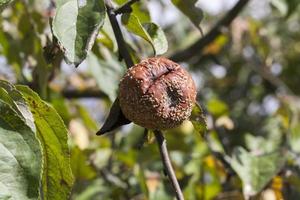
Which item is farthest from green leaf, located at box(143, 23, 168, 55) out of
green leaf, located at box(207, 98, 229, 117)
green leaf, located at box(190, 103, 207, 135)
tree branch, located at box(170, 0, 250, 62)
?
green leaf, located at box(207, 98, 229, 117)

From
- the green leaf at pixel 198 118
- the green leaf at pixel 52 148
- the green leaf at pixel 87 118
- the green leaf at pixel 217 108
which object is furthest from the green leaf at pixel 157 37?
the green leaf at pixel 217 108

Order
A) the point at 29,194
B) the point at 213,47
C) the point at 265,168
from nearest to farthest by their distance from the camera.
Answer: the point at 29,194, the point at 265,168, the point at 213,47

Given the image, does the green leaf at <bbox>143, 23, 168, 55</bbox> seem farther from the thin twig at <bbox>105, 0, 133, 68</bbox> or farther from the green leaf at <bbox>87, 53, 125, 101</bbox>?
the green leaf at <bbox>87, 53, 125, 101</bbox>

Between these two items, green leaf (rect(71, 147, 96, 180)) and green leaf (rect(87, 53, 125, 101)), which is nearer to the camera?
green leaf (rect(87, 53, 125, 101))

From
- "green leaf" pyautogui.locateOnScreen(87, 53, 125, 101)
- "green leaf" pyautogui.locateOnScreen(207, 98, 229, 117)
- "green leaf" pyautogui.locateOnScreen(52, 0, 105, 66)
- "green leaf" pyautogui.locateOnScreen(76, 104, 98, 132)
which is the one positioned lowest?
"green leaf" pyautogui.locateOnScreen(207, 98, 229, 117)

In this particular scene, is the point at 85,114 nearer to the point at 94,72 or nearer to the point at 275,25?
the point at 94,72

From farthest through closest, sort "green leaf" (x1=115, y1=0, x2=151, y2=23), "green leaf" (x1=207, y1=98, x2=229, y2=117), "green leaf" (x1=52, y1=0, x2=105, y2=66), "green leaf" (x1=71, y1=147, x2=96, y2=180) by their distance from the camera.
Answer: "green leaf" (x1=207, y1=98, x2=229, y2=117), "green leaf" (x1=71, y1=147, x2=96, y2=180), "green leaf" (x1=115, y1=0, x2=151, y2=23), "green leaf" (x1=52, y1=0, x2=105, y2=66)

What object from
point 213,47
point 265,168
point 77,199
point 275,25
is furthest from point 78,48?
point 275,25

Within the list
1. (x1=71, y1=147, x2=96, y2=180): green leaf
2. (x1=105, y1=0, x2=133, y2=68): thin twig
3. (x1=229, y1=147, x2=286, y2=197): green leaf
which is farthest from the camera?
(x1=71, y1=147, x2=96, y2=180): green leaf
